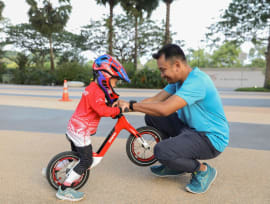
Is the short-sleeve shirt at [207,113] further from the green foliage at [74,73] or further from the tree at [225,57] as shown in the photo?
the tree at [225,57]

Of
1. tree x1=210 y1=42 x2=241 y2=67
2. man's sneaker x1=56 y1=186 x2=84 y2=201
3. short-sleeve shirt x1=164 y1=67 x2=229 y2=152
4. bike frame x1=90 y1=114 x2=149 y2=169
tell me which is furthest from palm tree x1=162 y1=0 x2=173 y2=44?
tree x1=210 y1=42 x2=241 y2=67

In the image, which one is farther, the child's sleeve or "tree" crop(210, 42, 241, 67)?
"tree" crop(210, 42, 241, 67)

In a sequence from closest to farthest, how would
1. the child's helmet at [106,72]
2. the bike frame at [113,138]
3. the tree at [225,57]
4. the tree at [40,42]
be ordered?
the child's helmet at [106,72]
the bike frame at [113,138]
the tree at [40,42]
the tree at [225,57]

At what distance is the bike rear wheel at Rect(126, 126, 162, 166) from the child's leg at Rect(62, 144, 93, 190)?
2.78 ft

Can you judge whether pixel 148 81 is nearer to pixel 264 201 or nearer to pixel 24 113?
pixel 24 113

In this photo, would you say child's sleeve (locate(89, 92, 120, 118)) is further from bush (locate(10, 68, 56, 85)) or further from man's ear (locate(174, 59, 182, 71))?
bush (locate(10, 68, 56, 85))

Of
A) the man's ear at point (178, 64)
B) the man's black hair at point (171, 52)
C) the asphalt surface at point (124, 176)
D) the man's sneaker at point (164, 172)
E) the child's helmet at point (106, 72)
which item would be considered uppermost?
the man's black hair at point (171, 52)

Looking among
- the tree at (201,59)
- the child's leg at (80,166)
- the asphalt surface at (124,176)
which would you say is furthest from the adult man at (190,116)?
the tree at (201,59)

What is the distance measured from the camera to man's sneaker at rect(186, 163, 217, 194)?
282cm

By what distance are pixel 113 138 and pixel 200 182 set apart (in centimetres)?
101

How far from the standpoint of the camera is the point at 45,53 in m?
53.2

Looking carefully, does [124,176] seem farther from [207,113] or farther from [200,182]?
[207,113]

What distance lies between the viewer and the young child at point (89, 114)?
2.61 metres

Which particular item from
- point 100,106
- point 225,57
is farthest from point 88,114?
point 225,57
